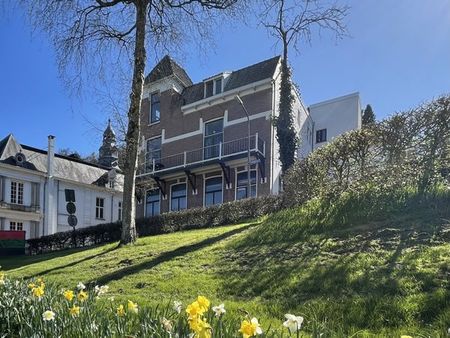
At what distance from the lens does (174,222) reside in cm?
1738

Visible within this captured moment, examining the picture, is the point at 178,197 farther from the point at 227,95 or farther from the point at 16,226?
the point at 16,226

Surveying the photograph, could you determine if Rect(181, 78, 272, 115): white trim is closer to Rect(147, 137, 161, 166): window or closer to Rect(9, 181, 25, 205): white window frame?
Rect(147, 137, 161, 166): window

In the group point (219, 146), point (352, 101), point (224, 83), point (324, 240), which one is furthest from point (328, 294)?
point (352, 101)

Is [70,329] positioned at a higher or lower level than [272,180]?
lower

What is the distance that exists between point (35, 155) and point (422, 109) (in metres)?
34.5

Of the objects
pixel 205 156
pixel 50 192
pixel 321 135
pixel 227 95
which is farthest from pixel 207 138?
pixel 50 192

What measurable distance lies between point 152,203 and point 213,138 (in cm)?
654

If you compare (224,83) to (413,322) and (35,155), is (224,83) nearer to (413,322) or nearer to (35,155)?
(35,155)

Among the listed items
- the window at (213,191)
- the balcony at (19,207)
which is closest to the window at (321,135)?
the window at (213,191)

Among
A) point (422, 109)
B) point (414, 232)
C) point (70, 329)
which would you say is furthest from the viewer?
point (422, 109)

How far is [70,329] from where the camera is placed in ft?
8.95

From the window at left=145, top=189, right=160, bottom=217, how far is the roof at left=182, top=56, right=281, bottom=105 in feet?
22.0

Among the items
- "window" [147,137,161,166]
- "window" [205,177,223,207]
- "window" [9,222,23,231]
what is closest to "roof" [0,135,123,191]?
"window" [9,222,23,231]

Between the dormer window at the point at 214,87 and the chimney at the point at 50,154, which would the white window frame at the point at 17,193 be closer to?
the chimney at the point at 50,154
